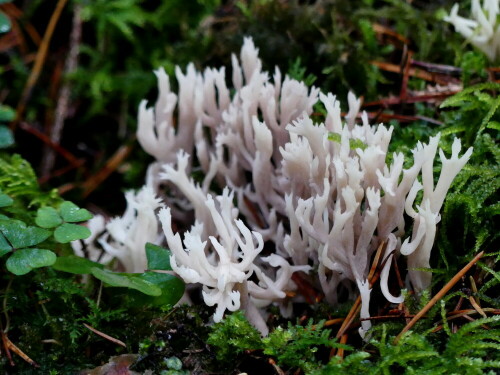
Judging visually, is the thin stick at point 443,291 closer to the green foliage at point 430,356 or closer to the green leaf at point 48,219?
the green foliage at point 430,356

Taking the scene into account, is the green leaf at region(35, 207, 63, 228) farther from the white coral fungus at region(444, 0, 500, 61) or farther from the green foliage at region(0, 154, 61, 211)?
the white coral fungus at region(444, 0, 500, 61)

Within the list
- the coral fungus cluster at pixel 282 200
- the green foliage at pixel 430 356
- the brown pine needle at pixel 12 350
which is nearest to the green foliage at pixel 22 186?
the coral fungus cluster at pixel 282 200

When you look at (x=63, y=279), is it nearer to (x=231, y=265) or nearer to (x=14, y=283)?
(x=14, y=283)

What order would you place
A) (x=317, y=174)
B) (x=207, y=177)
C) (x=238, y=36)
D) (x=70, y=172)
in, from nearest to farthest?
(x=317, y=174) → (x=207, y=177) → (x=238, y=36) → (x=70, y=172)

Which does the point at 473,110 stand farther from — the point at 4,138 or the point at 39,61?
the point at 39,61

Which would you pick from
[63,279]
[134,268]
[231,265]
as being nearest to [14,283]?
[63,279]

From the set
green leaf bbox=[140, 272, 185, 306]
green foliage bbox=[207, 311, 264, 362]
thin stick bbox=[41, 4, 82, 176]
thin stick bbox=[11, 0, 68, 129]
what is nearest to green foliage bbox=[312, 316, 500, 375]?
green foliage bbox=[207, 311, 264, 362]
